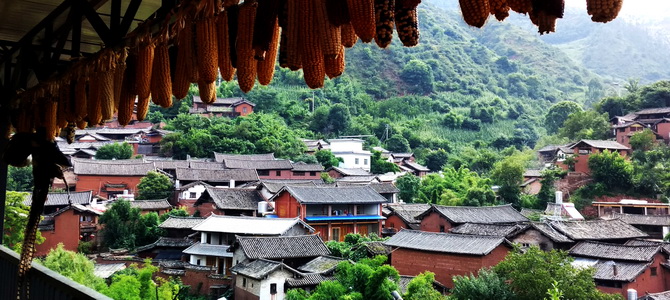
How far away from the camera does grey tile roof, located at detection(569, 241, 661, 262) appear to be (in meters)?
16.4

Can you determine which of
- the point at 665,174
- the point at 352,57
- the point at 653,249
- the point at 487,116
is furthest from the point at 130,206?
the point at 352,57

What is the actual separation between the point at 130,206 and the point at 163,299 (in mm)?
9228

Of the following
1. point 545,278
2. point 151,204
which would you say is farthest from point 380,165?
point 545,278

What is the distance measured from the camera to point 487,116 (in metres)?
52.2

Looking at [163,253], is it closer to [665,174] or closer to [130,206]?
[130,206]

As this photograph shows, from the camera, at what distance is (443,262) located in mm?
16594

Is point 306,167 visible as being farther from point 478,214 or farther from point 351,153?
point 478,214

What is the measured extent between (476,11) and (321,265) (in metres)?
15.8

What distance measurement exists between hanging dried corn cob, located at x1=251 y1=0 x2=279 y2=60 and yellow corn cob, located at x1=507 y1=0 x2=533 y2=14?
0.61 metres

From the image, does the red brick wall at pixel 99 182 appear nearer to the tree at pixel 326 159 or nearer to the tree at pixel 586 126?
the tree at pixel 326 159

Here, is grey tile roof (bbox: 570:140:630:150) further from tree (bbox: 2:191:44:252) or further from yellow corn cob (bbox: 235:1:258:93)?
yellow corn cob (bbox: 235:1:258:93)

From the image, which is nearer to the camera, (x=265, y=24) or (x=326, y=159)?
(x=265, y=24)

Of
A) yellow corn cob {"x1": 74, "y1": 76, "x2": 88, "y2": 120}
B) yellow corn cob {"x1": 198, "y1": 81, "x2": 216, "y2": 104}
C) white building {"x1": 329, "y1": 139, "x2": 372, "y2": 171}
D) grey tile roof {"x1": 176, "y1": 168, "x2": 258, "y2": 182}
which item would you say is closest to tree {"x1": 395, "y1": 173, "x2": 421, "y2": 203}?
white building {"x1": 329, "y1": 139, "x2": 372, "y2": 171}

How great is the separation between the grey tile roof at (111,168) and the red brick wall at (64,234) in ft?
21.1
